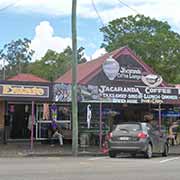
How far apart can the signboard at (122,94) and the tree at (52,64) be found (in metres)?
52.3

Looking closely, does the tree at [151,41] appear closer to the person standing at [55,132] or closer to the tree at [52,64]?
the tree at [52,64]

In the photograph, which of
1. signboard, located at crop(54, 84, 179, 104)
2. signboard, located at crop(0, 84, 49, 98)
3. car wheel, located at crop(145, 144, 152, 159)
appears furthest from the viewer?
signboard, located at crop(54, 84, 179, 104)

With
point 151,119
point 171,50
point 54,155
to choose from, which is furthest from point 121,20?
point 54,155

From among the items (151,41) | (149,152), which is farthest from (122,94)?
(151,41)

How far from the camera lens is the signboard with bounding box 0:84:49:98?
80.0ft

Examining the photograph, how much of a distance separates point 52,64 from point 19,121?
5427 cm

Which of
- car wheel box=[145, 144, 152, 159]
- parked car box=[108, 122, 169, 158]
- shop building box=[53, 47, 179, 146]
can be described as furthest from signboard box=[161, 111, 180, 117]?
car wheel box=[145, 144, 152, 159]

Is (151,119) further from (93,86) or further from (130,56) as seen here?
(93,86)

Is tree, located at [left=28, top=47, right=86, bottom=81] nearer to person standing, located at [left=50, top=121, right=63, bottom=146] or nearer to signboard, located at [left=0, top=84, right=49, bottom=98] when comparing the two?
person standing, located at [left=50, top=121, right=63, bottom=146]

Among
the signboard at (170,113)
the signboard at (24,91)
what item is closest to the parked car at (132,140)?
the signboard at (24,91)

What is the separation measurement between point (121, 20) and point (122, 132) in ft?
135

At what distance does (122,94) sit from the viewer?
27.3 metres

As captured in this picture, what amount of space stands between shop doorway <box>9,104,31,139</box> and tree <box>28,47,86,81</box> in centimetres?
4884

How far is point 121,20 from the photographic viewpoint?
62156mm
